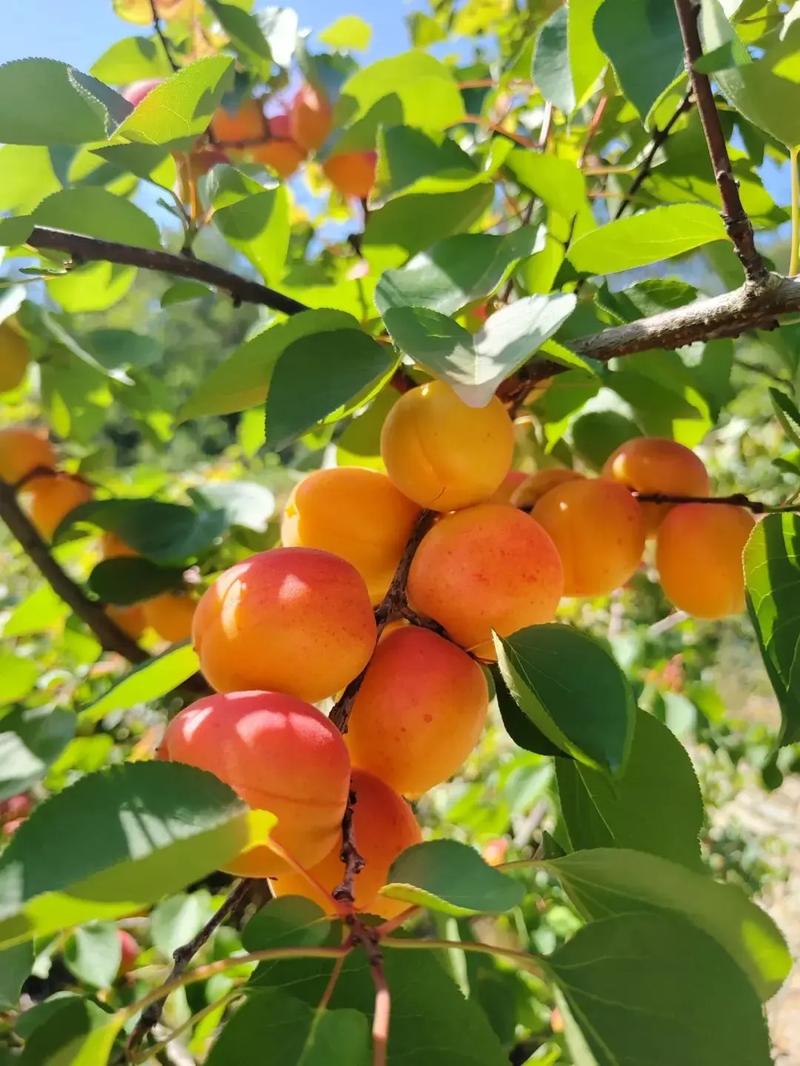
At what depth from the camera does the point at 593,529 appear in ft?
1.69

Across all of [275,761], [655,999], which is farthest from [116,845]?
[655,999]

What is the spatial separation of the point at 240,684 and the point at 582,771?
0.16 m

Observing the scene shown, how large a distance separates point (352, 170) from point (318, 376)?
0.53 m

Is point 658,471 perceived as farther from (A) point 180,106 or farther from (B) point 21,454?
(B) point 21,454

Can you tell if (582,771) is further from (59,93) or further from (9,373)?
(9,373)

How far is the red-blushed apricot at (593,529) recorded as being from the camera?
0.52 m

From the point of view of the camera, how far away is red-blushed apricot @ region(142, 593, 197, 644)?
0.74 metres

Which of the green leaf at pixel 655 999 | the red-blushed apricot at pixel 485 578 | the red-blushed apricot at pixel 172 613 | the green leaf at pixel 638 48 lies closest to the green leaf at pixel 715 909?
the green leaf at pixel 655 999

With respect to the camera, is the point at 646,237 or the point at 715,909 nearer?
the point at 715,909

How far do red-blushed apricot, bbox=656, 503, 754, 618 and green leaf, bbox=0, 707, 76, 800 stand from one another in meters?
0.38

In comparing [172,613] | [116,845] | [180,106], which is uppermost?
[180,106]

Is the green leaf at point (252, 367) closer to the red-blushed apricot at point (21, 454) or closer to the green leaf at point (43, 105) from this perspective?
the green leaf at point (43, 105)

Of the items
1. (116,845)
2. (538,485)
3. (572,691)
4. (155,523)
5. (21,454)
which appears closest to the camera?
(116,845)

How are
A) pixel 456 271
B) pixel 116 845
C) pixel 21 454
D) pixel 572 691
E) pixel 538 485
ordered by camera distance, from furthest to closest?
pixel 21 454, pixel 538 485, pixel 456 271, pixel 572 691, pixel 116 845
